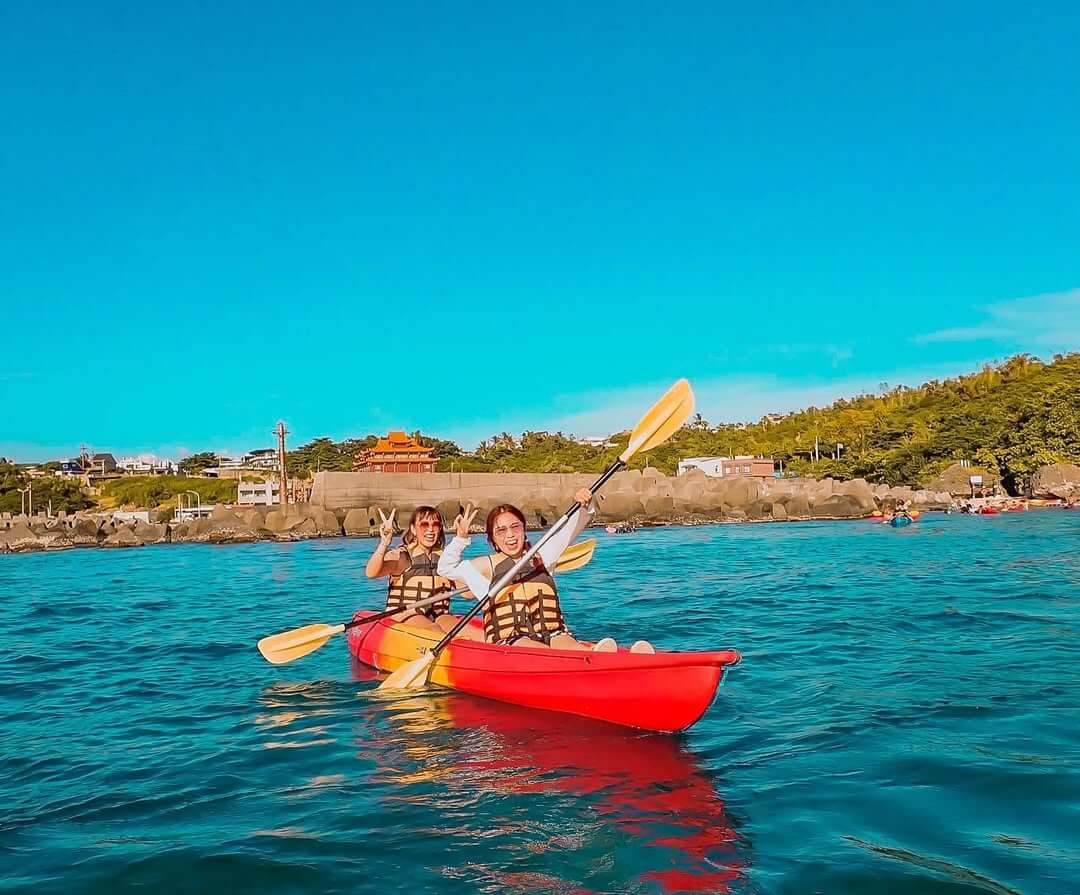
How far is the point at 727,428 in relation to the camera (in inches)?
3044

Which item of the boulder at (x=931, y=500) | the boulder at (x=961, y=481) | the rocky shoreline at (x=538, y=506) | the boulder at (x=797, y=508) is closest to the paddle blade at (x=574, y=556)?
the rocky shoreline at (x=538, y=506)

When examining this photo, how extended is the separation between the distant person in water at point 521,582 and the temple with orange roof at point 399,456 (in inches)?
2060

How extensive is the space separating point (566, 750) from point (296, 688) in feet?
9.64

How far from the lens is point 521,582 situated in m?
5.82

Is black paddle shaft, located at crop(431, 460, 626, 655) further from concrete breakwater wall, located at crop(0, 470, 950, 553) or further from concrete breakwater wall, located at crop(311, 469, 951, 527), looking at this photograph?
concrete breakwater wall, located at crop(311, 469, 951, 527)

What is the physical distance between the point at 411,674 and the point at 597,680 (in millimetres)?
1741

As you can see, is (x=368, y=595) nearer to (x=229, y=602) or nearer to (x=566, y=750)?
(x=229, y=602)

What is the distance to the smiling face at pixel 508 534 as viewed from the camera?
224 inches

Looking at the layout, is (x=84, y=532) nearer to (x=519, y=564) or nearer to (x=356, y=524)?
(x=356, y=524)

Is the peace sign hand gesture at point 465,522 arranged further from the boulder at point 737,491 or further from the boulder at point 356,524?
the boulder at point 737,491

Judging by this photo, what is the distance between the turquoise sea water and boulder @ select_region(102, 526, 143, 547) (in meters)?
27.2

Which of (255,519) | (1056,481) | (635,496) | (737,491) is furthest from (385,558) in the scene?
(1056,481)

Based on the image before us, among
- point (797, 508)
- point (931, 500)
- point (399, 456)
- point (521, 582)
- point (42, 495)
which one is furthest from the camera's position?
point (42, 495)

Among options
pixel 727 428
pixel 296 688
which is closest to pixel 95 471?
pixel 727 428
